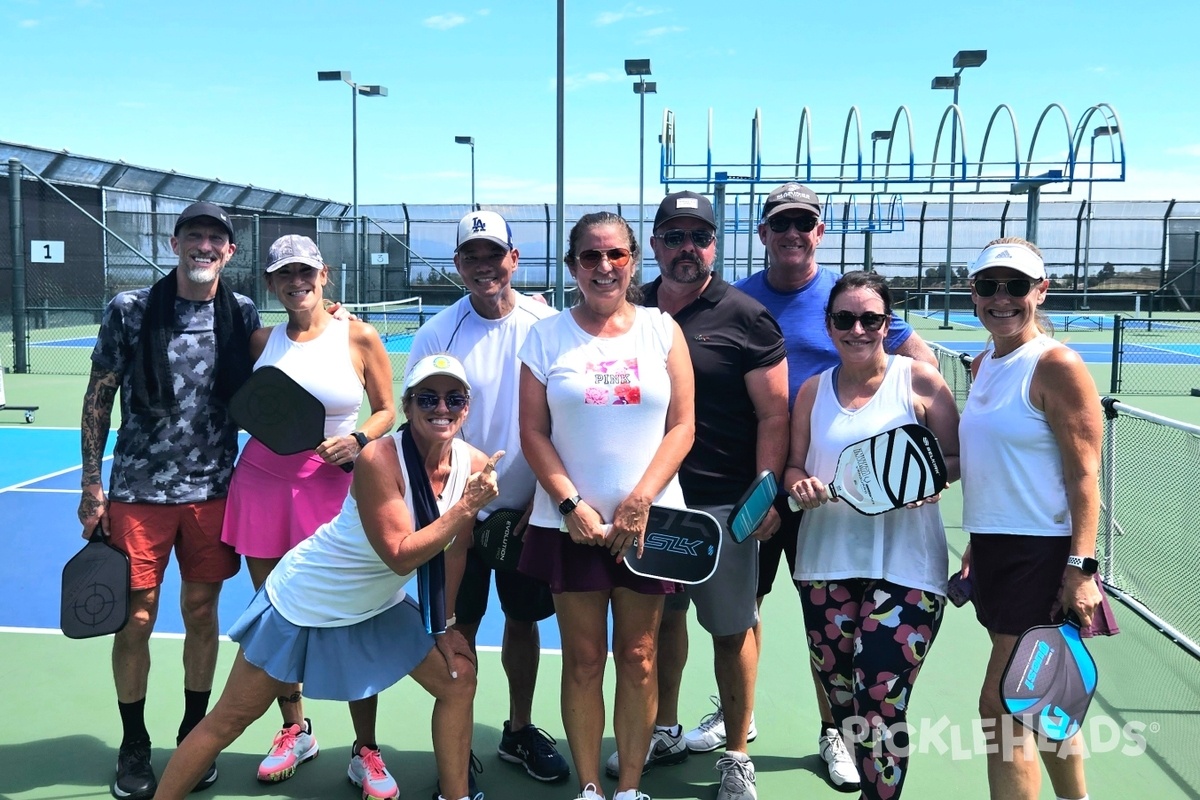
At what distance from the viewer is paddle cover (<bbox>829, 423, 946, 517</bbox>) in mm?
3016

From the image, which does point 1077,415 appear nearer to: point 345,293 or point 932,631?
point 932,631

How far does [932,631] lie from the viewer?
3.11 m

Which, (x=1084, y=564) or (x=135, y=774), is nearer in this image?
(x=1084, y=564)

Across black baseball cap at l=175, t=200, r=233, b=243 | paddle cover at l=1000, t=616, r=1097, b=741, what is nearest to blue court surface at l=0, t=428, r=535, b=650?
black baseball cap at l=175, t=200, r=233, b=243

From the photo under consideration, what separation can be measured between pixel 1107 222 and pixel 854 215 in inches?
426

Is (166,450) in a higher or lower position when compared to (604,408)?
lower

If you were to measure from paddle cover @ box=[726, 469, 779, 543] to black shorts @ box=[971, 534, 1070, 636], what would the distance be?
639 millimetres

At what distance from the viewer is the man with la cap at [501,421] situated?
3.64 m

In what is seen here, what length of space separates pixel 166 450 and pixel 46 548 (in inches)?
141

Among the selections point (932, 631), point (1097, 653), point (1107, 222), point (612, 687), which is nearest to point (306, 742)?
point (612, 687)

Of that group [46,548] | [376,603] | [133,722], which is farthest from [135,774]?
[46,548]

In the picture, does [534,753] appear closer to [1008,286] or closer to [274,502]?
[274,502]

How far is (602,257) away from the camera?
10.6 ft

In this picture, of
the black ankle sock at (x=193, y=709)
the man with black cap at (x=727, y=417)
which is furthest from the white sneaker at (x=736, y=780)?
the black ankle sock at (x=193, y=709)
